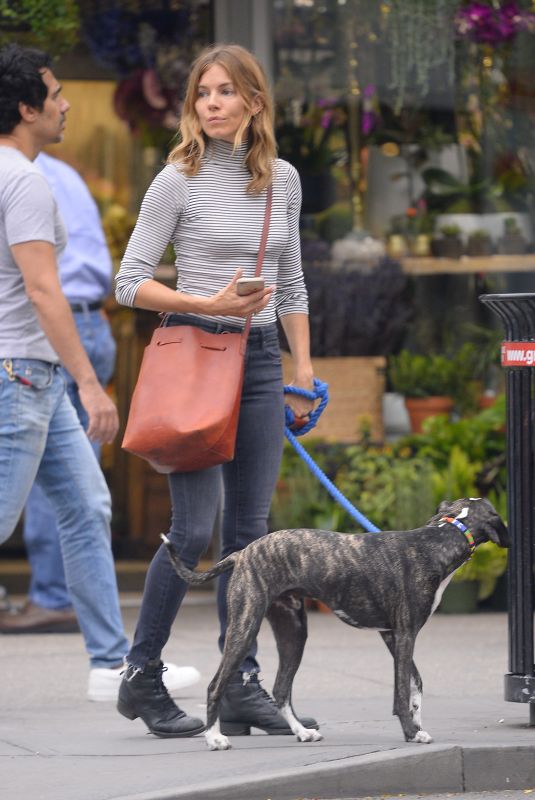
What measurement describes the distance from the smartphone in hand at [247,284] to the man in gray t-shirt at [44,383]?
93cm

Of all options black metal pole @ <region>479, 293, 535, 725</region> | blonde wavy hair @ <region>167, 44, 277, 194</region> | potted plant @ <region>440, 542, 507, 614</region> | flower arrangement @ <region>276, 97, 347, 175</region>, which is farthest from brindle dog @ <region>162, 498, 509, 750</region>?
flower arrangement @ <region>276, 97, 347, 175</region>

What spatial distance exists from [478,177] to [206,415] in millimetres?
4298

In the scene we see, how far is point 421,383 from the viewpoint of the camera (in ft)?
27.3

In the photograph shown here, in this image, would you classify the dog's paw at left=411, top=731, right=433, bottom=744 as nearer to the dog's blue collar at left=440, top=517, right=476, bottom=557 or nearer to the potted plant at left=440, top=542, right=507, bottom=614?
the dog's blue collar at left=440, top=517, right=476, bottom=557

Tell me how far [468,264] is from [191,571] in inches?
162

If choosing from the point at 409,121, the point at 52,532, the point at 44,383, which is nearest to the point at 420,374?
the point at 409,121

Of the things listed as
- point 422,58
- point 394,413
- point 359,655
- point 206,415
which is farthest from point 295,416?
point 422,58

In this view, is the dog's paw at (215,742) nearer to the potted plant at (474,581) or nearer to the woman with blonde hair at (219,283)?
the woman with blonde hair at (219,283)

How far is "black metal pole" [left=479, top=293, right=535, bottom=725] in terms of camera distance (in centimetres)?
479

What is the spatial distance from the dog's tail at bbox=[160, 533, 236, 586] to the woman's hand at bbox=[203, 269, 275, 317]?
2.14ft

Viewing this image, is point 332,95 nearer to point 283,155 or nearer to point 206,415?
point 283,155

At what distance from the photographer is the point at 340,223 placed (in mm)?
8391

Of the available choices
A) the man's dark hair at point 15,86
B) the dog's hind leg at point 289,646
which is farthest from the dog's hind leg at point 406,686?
the man's dark hair at point 15,86

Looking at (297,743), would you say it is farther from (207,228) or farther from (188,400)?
(207,228)
